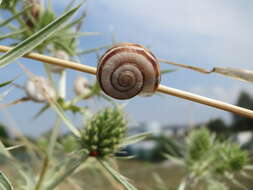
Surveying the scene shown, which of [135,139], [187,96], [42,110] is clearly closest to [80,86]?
[42,110]

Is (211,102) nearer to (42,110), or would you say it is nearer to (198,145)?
(42,110)

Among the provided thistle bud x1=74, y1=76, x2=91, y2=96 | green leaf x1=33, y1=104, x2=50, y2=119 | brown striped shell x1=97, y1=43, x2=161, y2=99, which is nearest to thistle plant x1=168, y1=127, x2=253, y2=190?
thistle bud x1=74, y1=76, x2=91, y2=96

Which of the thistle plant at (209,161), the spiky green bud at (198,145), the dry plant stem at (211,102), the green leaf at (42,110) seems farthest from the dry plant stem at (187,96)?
the spiky green bud at (198,145)

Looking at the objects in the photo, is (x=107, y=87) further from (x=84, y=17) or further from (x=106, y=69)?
(x=84, y=17)

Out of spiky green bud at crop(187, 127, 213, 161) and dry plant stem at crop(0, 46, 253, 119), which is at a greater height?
dry plant stem at crop(0, 46, 253, 119)

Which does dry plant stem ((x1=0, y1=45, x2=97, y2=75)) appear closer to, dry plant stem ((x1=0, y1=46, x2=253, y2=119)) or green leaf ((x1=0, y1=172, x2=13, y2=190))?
dry plant stem ((x1=0, y1=46, x2=253, y2=119))

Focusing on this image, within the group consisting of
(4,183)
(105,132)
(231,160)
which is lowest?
(231,160)

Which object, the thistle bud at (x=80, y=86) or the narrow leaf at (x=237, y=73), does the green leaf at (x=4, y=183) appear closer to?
the narrow leaf at (x=237, y=73)

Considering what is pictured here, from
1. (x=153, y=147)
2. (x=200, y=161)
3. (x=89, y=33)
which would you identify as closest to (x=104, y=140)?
(x=89, y=33)
